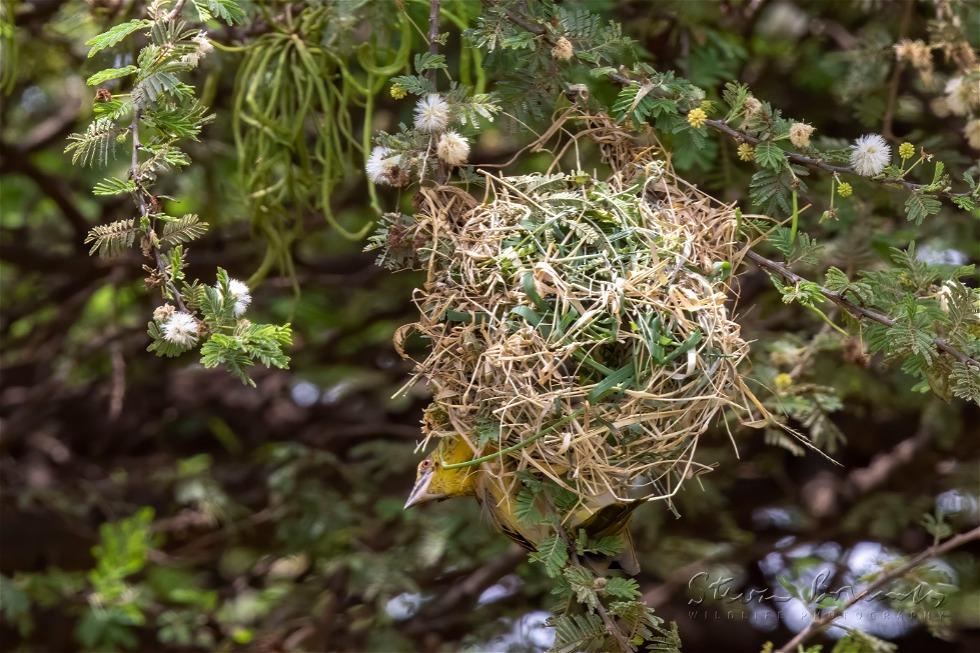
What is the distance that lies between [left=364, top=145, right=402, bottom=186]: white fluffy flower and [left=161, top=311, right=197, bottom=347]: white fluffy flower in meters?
0.30

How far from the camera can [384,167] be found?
4.02 ft

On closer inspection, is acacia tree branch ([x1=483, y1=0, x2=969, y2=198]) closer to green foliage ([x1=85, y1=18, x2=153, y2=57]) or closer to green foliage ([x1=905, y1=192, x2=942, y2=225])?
green foliage ([x1=905, y1=192, x2=942, y2=225])

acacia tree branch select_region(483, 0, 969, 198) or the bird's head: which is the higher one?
acacia tree branch select_region(483, 0, 969, 198)

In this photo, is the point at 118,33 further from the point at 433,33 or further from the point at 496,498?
the point at 496,498

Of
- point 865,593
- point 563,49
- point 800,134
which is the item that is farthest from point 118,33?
point 865,593

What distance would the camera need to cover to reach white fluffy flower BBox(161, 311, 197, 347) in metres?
1.04

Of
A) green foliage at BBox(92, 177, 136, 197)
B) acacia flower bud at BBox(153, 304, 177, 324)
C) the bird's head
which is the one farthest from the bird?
green foliage at BBox(92, 177, 136, 197)

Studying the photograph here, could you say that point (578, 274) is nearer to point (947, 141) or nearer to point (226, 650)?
point (947, 141)

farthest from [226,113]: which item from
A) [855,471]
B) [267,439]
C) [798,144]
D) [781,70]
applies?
[855,471]

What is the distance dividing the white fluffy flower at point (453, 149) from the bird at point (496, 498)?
31cm

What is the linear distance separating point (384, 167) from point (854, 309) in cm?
56

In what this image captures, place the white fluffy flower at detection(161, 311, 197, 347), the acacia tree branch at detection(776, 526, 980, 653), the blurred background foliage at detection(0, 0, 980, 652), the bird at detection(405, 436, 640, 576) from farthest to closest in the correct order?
the blurred background foliage at detection(0, 0, 980, 652) → the acacia tree branch at detection(776, 526, 980, 653) → the bird at detection(405, 436, 640, 576) → the white fluffy flower at detection(161, 311, 197, 347)

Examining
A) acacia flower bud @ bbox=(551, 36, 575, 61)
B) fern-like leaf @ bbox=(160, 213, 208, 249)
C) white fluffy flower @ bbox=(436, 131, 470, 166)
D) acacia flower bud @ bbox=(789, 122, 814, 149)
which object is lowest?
fern-like leaf @ bbox=(160, 213, 208, 249)

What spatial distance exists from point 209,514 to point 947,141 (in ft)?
6.07
